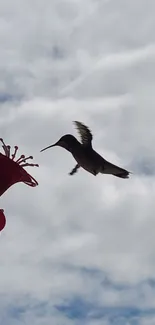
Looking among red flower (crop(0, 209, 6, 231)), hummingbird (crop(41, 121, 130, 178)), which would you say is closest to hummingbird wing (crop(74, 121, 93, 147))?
hummingbird (crop(41, 121, 130, 178))

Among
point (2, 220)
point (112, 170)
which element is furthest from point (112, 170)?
point (2, 220)

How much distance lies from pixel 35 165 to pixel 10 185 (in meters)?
0.37

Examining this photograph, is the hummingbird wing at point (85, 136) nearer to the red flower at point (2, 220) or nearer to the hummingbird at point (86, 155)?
the hummingbird at point (86, 155)

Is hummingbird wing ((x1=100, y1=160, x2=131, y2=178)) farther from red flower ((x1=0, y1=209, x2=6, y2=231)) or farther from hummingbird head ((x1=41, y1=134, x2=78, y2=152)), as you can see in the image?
red flower ((x1=0, y1=209, x2=6, y2=231))

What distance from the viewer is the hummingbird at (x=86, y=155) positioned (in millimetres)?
19156

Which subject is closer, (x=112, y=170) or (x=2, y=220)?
(x=2, y=220)

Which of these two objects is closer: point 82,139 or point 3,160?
point 3,160

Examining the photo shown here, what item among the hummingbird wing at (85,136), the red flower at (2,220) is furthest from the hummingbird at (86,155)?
the red flower at (2,220)

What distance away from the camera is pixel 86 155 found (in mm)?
19406

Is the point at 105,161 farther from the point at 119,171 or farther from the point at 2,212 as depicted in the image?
the point at 2,212

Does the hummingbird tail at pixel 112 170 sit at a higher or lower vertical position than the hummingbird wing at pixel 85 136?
lower

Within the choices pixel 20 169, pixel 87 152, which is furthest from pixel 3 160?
pixel 87 152

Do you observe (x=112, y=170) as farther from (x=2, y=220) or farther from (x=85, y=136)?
(x=2, y=220)

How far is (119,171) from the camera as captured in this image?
19.6 metres
